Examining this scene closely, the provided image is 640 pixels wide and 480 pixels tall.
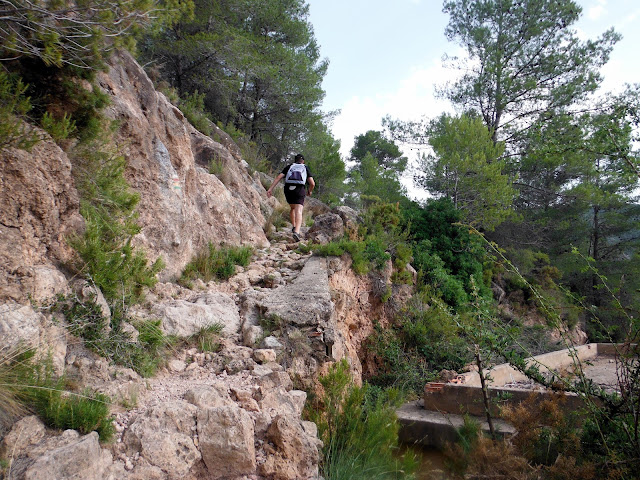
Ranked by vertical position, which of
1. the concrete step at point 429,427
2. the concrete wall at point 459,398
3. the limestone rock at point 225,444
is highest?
the limestone rock at point 225,444

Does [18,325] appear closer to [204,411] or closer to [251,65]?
[204,411]

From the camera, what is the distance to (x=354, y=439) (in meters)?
3.15

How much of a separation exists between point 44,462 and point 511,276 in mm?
15760

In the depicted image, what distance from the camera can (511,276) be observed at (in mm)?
15289

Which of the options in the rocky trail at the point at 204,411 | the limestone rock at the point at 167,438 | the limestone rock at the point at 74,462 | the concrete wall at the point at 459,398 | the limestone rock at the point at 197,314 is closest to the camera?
the limestone rock at the point at 74,462

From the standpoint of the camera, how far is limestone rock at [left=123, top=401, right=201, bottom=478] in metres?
2.38

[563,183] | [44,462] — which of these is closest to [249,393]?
[44,462]

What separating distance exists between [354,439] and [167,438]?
1399 mm

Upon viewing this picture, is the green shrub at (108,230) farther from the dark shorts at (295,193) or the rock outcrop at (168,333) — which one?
the dark shorts at (295,193)

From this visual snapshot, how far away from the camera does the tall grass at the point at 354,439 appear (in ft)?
9.84

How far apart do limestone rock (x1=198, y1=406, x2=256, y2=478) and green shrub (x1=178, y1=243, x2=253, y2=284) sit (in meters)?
3.26

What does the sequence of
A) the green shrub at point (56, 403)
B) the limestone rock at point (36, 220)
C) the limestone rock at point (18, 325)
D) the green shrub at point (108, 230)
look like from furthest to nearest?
the green shrub at point (108, 230) < the limestone rock at point (36, 220) < the limestone rock at point (18, 325) < the green shrub at point (56, 403)

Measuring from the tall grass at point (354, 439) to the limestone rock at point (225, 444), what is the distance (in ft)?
2.22

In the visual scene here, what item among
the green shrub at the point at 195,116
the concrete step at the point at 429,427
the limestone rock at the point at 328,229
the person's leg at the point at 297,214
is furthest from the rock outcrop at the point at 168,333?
the green shrub at the point at 195,116
